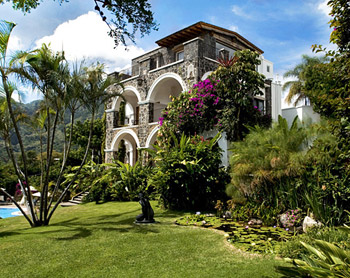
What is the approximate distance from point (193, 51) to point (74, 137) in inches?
543

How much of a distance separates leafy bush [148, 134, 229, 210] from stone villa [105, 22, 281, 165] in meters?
4.40

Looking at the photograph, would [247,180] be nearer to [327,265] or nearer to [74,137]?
[327,265]

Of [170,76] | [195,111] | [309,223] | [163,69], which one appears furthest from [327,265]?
[163,69]

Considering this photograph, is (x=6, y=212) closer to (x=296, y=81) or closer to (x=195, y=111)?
(x=195, y=111)

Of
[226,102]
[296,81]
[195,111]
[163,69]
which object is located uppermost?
[296,81]

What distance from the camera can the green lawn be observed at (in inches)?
175

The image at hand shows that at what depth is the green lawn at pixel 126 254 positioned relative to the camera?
443 cm

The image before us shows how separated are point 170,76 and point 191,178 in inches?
294

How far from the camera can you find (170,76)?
50.2 feet

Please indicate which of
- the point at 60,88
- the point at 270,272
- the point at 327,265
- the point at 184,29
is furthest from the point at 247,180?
the point at 184,29

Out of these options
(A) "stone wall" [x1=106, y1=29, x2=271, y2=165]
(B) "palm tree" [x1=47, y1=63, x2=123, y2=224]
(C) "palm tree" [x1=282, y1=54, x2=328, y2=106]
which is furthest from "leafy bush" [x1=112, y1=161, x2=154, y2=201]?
(C) "palm tree" [x1=282, y1=54, x2=328, y2=106]

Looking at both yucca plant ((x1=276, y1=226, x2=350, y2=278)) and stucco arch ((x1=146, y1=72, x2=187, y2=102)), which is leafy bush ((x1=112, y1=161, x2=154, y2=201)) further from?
Result: yucca plant ((x1=276, y1=226, x2=350, y2=278))

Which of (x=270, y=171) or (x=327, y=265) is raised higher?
(x=270, y=171)

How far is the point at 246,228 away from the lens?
6.96 m
